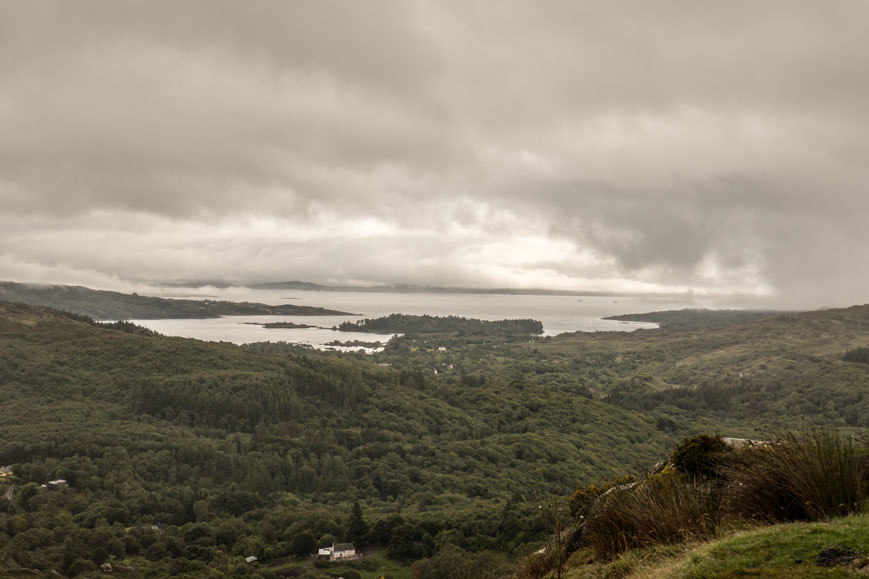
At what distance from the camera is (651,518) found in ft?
26.5

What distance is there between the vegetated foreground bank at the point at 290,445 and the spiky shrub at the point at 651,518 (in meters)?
19.0

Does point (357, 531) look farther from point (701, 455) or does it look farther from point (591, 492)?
point (701, 455)

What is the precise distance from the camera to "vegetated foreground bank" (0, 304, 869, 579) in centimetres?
5347

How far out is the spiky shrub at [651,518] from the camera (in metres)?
7.86

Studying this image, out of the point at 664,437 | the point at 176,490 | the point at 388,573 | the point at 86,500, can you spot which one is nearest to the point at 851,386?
the point at 664,437

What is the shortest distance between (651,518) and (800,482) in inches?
81.0

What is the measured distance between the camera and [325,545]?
180ft

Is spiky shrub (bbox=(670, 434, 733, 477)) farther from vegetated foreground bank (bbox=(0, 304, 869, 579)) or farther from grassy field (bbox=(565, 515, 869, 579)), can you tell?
vegetated foreground bank (bbox=(0, 304, 869, 579))

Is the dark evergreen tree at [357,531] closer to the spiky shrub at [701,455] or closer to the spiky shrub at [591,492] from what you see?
the spiky shrub at [591,492]

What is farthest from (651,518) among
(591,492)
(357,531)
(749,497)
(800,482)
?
(357,531)

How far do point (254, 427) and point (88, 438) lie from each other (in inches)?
1096

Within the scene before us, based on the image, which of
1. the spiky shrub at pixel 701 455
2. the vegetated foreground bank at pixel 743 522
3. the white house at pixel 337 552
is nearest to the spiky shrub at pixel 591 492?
the spiky shrub at pixel 701 455

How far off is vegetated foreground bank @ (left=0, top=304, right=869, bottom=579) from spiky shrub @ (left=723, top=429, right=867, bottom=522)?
20243 mm

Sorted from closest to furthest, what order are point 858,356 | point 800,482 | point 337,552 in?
point 800,482 < point 337,552 < point 858,356
